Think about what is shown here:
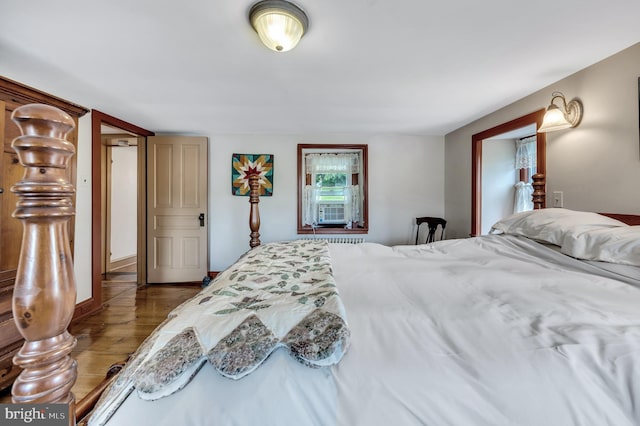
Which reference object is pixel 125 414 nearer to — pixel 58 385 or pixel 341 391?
pixel 58 385

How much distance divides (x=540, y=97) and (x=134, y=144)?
540 cm

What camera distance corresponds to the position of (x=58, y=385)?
1.85ft

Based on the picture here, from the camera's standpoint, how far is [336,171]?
417 centimetres

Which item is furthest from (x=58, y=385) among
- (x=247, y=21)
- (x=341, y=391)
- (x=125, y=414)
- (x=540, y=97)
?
(x=540, y=97)

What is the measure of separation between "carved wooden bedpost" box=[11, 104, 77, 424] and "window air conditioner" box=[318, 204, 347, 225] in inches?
145

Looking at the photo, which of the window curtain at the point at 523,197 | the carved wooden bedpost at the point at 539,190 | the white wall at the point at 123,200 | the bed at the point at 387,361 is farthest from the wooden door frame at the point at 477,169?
the white wall at the point at 123,200

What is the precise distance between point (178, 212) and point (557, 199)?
4.37 m

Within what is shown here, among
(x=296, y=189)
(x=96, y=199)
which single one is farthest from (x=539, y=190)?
(x=96, y=199)

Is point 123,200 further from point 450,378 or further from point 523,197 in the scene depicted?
point 523,197

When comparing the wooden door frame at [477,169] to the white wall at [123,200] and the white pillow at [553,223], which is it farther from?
the white wall at [123,200]

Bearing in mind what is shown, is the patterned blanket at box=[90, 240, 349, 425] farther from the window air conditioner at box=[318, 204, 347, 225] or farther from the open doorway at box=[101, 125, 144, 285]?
the open doorway at box=[101, 125, 144, 285]

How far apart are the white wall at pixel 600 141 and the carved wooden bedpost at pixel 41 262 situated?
2.80 m

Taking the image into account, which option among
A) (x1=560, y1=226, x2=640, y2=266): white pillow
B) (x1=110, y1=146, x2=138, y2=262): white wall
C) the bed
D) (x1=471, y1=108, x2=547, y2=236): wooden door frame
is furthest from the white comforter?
(x1=110, y1=146, x2=138, y2=262): white wall

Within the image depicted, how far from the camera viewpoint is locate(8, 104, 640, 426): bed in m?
0.58
